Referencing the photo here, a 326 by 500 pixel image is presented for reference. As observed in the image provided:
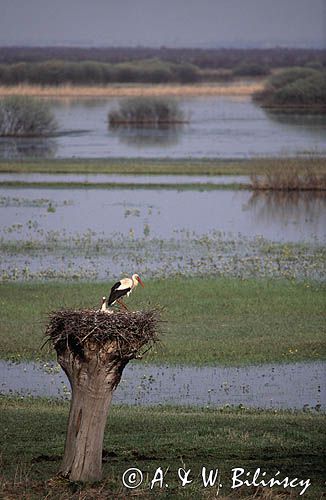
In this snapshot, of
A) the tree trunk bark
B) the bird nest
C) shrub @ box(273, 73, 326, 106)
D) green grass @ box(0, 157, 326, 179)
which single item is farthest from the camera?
shrub @ box(273, 73, 326, 106)

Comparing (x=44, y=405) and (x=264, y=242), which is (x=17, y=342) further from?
(x=264, y=242)

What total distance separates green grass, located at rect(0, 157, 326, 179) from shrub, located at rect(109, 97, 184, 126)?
2772 cm

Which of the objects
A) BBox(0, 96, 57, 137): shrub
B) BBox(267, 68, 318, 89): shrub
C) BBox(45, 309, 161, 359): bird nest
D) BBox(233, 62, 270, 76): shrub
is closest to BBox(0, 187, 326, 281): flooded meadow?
BBox(45, 309, 161, 359): bird nest

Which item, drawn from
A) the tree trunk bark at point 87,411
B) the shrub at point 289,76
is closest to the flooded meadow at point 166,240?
the tree trunk bark at point 87,411

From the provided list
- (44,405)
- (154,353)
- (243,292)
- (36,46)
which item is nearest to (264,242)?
(243,292)

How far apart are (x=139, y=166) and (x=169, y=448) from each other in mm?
38549

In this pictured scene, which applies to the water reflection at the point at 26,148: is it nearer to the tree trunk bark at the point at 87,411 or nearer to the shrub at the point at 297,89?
the shrub at the point at 297,89

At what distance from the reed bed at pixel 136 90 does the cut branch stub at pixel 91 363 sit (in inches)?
2630

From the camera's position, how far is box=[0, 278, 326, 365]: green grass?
18109 mm

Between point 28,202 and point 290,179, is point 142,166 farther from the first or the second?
point 28,202

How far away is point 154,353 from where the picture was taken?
1806 cm

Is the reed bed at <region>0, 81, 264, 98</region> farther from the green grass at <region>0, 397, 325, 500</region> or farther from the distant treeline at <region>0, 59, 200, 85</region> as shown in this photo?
the green grass at <region>0, 397, 325, 500</region>

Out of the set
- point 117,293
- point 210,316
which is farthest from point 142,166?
point 117,293

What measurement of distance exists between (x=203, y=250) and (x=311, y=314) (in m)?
7.78
